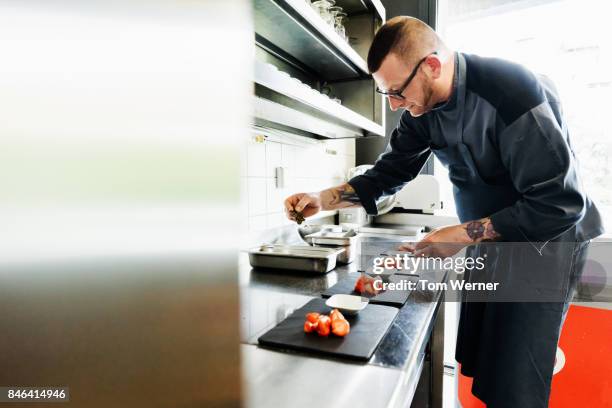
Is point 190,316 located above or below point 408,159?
below

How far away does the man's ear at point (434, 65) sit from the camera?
4.00 ft

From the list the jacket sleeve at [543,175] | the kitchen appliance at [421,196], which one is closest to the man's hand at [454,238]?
the jacket sleeve at [543,175]

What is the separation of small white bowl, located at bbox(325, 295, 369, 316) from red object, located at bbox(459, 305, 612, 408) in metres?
1.29

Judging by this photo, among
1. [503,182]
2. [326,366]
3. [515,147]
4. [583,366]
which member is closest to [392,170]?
[503,182]

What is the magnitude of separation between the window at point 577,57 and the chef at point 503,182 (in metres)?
1.42

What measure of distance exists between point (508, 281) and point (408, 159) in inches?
26.6

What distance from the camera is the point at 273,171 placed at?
6.10 ft

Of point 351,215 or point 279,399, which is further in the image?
point 351,215

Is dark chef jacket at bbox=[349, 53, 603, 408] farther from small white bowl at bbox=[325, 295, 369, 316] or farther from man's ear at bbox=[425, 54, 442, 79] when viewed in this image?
small white bowl at bbox=[325, 295, 369, 316]

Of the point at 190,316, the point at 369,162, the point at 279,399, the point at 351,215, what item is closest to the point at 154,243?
the point at 190,316

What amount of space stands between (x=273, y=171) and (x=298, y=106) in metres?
0.58

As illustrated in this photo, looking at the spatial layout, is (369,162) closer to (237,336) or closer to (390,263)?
(390,263)

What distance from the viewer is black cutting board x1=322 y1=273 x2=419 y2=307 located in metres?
1.07

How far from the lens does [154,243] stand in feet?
0.56
